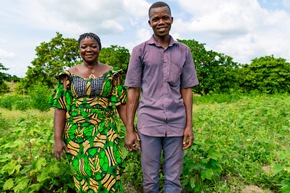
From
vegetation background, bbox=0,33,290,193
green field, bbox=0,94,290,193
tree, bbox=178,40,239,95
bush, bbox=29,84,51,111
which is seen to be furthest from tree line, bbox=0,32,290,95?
green field, bbox=0,94,290,193

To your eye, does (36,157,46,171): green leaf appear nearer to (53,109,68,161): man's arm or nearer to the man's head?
(53,109,68,161): man's arm

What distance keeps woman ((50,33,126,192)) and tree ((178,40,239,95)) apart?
25.0m

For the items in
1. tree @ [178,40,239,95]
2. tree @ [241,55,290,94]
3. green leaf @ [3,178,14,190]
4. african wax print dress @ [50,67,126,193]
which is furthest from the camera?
tree @ [241,55,290,94]

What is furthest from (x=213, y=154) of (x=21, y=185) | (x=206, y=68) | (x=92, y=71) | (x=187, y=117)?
(x=206, y=68)

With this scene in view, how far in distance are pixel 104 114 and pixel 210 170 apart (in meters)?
1.44

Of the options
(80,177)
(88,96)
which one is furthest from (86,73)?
(80,177)

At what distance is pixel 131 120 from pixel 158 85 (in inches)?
13.7

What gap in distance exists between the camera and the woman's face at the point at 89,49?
263 centimetres

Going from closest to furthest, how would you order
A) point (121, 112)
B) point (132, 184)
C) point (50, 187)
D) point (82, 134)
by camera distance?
point (82, 134), point (121, 112), point (50, 187), point (132, 184)

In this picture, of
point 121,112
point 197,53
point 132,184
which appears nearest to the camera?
point 121,112

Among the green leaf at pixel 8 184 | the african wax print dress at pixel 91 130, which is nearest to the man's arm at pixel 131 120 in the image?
the african wax print dress at pixel 91 130

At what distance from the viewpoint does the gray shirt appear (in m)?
2.66

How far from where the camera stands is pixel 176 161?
2.75 meters

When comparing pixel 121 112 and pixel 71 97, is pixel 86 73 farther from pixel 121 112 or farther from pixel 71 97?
pixel 121 112
